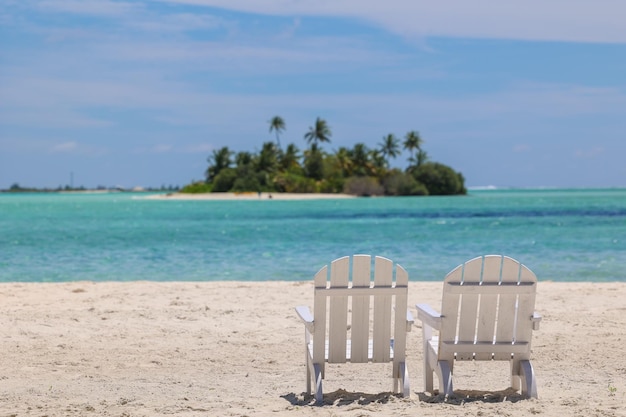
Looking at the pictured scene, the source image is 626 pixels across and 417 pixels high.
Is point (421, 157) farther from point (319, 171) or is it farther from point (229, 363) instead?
point (229, 363)

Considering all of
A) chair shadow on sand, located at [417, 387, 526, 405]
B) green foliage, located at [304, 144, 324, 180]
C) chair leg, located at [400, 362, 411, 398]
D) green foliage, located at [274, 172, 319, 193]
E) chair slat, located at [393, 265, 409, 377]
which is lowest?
chair shadow on sand, located at [417, 387, 526, 405]

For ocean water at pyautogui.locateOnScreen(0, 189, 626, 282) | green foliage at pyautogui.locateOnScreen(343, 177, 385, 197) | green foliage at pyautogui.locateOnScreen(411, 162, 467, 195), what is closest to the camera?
ocean water at pyautogui.locateOnScreen(0, 189, 626, 282)

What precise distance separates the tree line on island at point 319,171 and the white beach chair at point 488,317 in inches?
3613

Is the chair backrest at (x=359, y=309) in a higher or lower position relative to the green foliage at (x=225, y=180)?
lower

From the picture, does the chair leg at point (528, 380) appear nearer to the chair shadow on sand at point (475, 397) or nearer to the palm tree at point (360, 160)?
the chair shadow on sand at point (475, 397)

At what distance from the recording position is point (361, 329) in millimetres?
5312

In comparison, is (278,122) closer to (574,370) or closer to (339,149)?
(339,149)

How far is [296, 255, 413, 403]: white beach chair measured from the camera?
5195mm

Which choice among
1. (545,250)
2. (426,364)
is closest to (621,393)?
(426,364)

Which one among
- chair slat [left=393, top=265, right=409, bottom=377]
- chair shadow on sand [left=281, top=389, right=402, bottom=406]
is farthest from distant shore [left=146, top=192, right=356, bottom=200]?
chair slat [left=393, top=265, right=409, bottom=377]

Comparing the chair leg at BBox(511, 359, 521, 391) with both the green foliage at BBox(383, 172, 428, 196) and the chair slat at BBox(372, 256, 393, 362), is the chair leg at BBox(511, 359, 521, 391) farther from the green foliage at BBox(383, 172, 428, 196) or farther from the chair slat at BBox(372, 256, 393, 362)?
the green foliage at BBox(383, 172, 428, 196)

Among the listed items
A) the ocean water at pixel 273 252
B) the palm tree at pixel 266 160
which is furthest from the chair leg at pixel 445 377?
the palm tree at pixel 266 160

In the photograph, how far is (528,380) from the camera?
5.28 meters

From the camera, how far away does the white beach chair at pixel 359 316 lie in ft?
17.0
